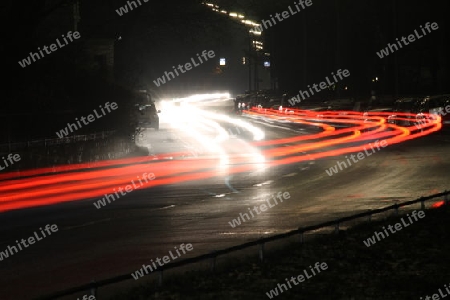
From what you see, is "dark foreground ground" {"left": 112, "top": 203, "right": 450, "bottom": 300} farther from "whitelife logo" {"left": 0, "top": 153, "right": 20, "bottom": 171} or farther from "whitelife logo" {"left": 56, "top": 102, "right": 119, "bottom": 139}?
"whitelife logo" {"left": 56, "top": 102, "right": 119, "bottom": 139}

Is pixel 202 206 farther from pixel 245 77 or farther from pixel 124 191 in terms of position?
pixel 245 77

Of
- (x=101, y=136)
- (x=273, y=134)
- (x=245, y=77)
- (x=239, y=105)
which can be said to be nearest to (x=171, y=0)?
(x=273, y=134)

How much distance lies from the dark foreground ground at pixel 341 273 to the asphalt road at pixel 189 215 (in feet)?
5.05

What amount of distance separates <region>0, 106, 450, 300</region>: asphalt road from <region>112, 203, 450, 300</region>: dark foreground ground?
1.54 m

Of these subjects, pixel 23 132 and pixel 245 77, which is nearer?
pixel 23 132

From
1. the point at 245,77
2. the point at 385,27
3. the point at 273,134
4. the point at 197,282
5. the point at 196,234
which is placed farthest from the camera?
the point at 245,77

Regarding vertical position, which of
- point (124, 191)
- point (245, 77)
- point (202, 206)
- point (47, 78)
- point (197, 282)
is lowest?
point (197, 282)

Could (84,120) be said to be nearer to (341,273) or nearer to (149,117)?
(341,273)

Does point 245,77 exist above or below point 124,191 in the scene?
above

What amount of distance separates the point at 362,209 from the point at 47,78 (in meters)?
17.5

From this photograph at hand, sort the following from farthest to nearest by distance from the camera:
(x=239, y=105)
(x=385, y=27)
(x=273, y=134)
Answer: (x=239, y=105), (x=385, y=27), (x=273, y=134)

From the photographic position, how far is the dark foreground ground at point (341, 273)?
31.2ft

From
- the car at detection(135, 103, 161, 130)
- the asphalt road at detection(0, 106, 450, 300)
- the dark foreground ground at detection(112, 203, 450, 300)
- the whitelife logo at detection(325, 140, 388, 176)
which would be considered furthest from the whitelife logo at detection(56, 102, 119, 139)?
the car at detection(135, 103, 161, 130)

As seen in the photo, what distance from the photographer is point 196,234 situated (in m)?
14.8
